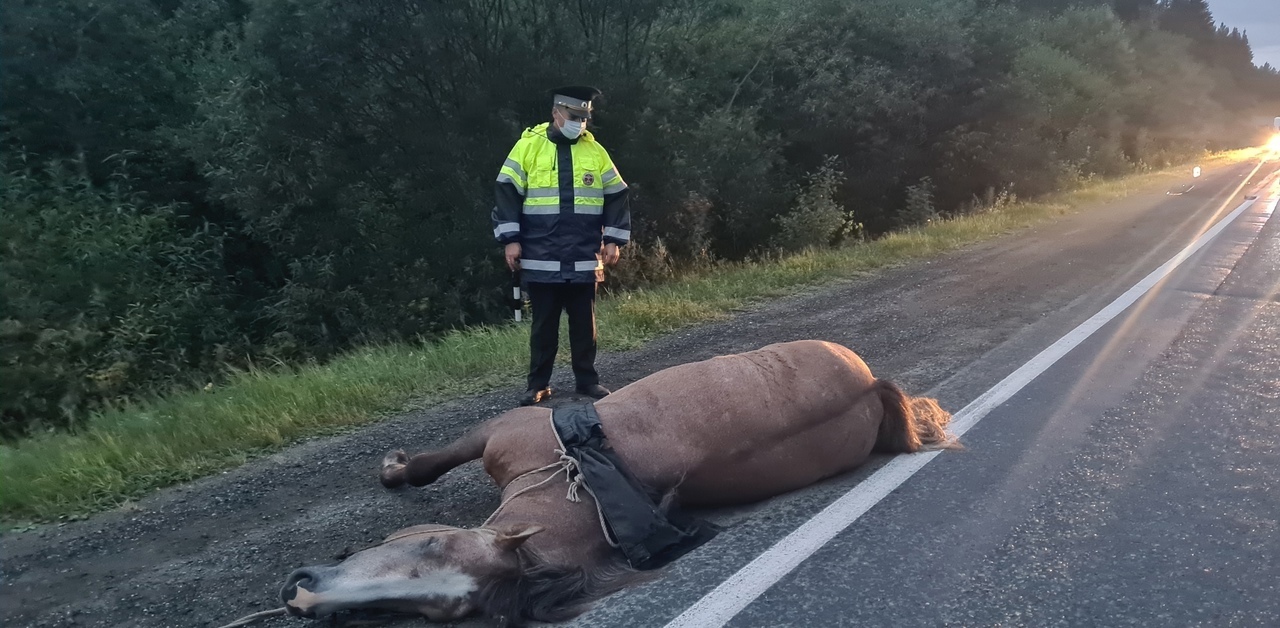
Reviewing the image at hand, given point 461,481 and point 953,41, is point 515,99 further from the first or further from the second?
point 953,41

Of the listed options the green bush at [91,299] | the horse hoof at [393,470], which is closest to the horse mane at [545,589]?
the horse hoof at [393,470]

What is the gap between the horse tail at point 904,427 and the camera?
480cm

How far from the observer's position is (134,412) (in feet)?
22.4

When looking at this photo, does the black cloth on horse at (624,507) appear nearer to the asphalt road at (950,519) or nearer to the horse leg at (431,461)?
the asphalt road at (950,519)

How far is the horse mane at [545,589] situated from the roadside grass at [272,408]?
2.43 metres

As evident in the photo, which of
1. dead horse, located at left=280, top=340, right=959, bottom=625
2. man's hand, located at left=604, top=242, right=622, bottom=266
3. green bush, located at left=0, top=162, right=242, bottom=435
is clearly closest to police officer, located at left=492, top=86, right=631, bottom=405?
man's hand, located at left=604, top=242, right=622, bottom=266

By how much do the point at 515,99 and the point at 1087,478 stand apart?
9.31 m

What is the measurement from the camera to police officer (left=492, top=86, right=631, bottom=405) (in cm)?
588

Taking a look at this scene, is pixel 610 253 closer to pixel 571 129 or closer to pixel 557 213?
pixel 557 213

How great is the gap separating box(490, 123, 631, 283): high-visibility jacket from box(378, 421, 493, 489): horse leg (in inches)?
64.0

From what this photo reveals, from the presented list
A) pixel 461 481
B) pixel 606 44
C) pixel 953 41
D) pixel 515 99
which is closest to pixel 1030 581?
pixel 461 481

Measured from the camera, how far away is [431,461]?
4.48 m

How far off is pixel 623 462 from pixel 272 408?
→ 119 inches

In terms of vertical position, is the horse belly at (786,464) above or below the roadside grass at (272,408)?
above
